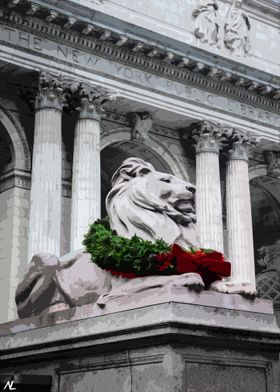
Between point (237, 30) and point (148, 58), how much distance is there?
16.8ft

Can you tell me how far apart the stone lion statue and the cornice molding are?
44.8ft

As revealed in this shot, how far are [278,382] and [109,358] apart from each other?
124 centimetres

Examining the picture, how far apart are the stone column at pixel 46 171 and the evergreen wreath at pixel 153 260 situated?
12.7 metres

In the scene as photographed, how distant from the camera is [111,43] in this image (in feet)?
68.9

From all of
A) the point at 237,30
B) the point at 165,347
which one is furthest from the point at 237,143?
the point at 165,347

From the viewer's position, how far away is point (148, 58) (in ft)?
71.7

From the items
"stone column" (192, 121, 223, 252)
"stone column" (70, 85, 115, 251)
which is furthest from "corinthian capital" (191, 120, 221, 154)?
"stone column" (70, 85, 115, 251)

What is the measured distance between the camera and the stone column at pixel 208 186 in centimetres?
2214

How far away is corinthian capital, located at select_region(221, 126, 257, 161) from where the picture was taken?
23938mm

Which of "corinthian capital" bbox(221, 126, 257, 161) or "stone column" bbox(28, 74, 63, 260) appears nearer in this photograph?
"stone column" bbox(28, 74, 63, 260)

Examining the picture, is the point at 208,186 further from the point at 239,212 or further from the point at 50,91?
the point at 50,91

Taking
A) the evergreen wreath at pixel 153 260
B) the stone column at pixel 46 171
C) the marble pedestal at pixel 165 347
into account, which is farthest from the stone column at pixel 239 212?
the marble pedestal at pixel 165 347

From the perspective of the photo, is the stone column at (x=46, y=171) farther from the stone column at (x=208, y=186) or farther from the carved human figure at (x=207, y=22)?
the carved human figure at (x=207, y=22)

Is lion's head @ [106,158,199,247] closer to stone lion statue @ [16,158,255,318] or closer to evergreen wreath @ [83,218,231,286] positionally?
stone lion statue @ [16,158,255,318]
